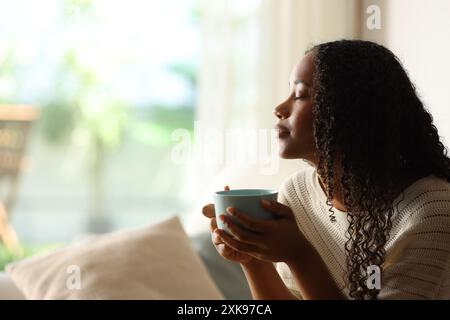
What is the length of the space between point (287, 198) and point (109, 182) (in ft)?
10.3

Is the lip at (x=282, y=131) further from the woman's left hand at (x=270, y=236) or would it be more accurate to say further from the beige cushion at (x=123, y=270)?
the beige cushion at (x=123, y=270)

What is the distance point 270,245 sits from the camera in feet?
2.28

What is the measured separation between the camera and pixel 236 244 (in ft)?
2.35

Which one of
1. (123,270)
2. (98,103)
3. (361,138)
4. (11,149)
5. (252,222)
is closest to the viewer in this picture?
(252,222)

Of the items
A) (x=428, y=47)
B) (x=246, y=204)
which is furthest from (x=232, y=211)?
(x=428, y=47)

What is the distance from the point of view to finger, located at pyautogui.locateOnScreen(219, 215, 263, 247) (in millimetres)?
699

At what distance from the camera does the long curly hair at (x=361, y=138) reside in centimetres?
79

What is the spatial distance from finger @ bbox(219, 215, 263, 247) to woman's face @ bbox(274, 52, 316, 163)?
149mm

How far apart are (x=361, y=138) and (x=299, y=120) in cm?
8

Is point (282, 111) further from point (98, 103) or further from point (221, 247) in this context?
point (98, 103)

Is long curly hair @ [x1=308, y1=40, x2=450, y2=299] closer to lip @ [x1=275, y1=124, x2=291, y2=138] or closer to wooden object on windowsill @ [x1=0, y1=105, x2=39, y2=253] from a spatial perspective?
lip @ [x1=275, y1=124, x2=291, y2=138]

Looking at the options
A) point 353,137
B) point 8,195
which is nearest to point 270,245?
point 353,137

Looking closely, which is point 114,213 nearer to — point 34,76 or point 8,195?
point 8,195
